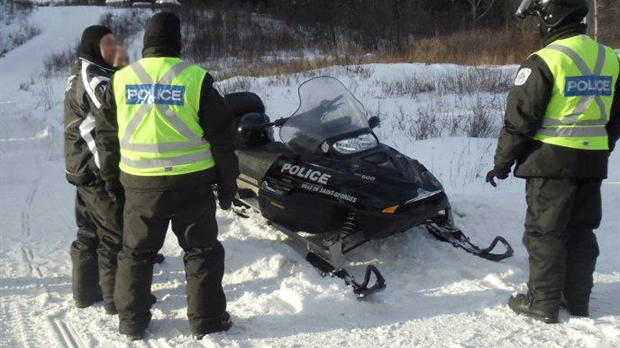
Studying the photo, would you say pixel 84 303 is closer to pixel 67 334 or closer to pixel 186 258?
pixel 67 334

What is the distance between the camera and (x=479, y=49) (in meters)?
20.1

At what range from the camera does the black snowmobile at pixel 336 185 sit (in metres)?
4.02

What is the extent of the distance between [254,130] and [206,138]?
1536 millimetres

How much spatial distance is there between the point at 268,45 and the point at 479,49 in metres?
10.2

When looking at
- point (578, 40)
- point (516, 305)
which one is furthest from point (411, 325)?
point (578, 40)

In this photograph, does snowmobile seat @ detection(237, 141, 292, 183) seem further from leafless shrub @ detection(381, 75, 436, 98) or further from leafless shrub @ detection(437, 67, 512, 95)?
leafless shrub @ detection(437, 67, 512, 95)

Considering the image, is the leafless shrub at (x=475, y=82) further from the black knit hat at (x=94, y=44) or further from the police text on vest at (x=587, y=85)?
the black knit hat at (x=94, y=44)

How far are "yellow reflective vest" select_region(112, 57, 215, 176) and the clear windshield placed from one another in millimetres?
1332

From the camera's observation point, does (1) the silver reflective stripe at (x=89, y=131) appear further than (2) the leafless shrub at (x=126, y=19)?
No

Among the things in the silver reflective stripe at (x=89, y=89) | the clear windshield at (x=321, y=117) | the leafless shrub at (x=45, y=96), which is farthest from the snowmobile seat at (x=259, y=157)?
the leafless shrub at (x=45, y=96)

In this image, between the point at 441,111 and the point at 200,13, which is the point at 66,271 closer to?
the point at 441,111

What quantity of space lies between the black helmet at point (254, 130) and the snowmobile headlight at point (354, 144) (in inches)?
29.7

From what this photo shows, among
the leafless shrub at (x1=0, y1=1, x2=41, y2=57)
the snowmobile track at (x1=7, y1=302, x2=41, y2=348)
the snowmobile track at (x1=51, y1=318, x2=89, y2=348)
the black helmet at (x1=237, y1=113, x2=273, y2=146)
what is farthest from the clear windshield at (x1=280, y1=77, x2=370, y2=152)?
the leafless shrub at (x1=0, y1=1, x2=41, y2=57)

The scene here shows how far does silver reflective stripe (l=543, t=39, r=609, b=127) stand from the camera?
332 centimetres
